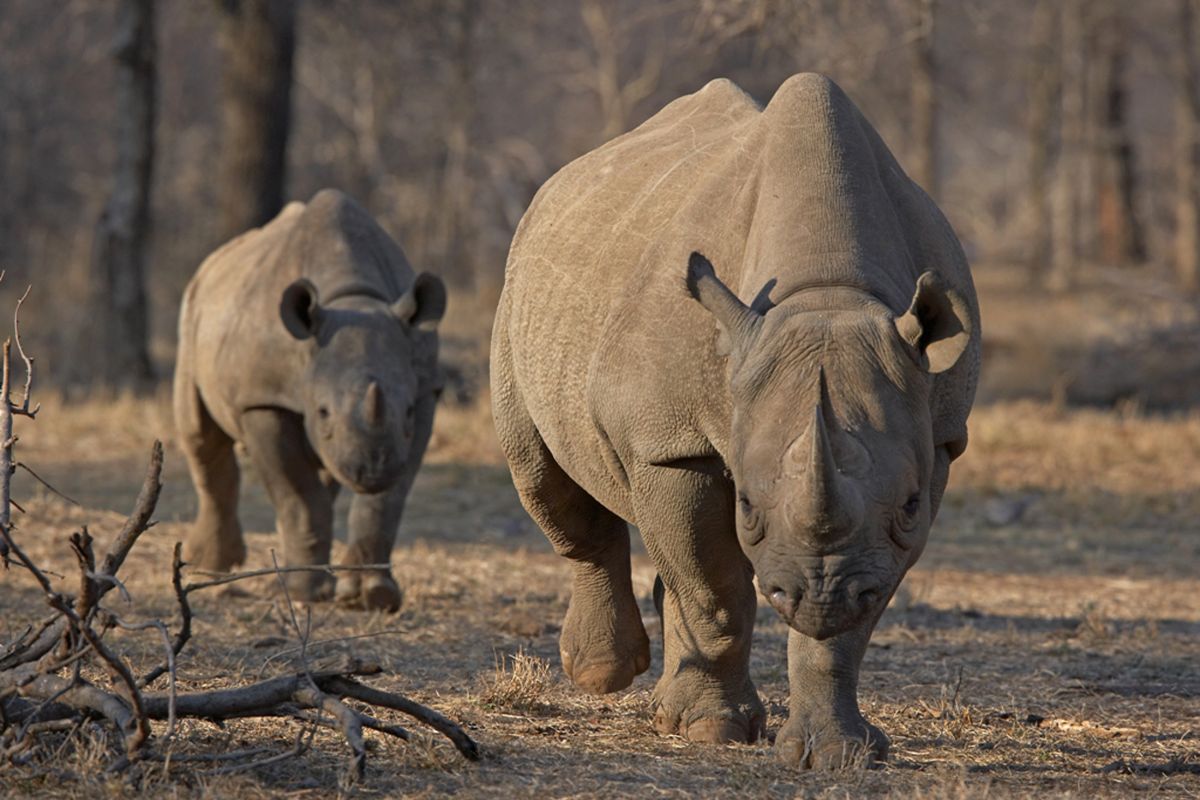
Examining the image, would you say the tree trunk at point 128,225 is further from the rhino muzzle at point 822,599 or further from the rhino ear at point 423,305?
the rhino muzzle at point 822,599

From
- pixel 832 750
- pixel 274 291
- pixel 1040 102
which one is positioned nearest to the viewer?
pixel 832 750

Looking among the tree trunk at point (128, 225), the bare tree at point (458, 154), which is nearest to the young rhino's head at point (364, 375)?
the tree trunk at point (128, 225)

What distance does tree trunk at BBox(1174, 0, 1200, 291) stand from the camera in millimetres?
21672

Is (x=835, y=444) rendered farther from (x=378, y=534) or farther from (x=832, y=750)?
(x=378, y=534)

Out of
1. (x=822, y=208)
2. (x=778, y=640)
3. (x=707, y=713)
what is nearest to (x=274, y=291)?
(x=778, y=640)

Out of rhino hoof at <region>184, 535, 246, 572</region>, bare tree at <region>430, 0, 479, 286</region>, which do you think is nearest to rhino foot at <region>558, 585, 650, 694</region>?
rhino hoof at <region>184, 535, 246, 572</region>

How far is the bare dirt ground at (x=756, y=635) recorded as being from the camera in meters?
4.53

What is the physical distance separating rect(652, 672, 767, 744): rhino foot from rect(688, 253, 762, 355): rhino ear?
3.58 feet

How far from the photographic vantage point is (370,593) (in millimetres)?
7555

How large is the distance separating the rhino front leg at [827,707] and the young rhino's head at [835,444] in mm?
303

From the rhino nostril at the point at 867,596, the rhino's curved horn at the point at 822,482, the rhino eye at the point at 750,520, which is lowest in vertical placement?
the rhino nostril at the point at 867,596

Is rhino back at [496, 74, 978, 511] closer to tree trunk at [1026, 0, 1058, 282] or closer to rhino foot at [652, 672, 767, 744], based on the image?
rhino foot at [652, 672, 767, 744]

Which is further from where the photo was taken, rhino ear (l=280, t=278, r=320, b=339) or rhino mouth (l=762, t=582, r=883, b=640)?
rhino ear (l=280, t=278, r=320, b=339)

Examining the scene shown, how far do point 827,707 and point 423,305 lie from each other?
4.00 metres
